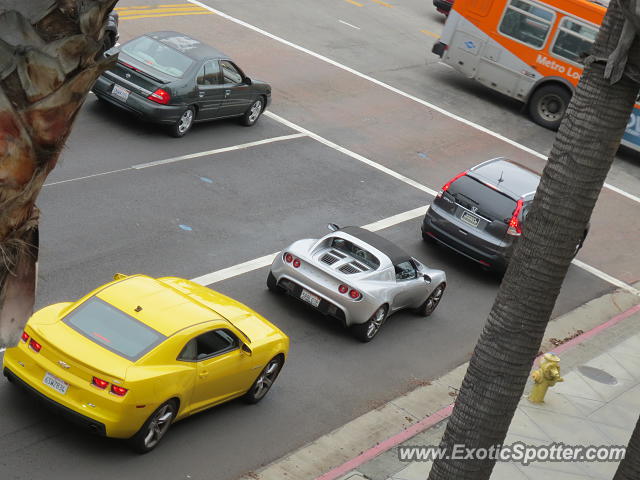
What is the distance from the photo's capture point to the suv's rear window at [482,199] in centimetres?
1698

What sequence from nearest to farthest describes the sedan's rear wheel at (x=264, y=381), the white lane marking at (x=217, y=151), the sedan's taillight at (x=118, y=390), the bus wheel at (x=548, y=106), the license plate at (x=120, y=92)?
the sedan's taillight at (x=118, y=390) < the sedan's rear wheel at (x=264, y=381) < the white lane marking at (x=217, y=151) < the license plate at (x=120, y=92) < the bus wheel at (x=548, y=106)

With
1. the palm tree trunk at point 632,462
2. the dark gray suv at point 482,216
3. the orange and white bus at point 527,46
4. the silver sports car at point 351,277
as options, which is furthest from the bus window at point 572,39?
the palm tree trunk at point 632,462

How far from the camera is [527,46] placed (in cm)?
2681

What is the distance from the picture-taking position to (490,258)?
16.9 m

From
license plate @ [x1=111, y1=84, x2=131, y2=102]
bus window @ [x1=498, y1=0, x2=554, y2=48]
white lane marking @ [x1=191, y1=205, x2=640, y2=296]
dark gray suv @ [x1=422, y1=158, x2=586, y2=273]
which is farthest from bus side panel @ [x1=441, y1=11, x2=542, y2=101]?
license plate @ [x1=111, y1=84, x2=131, y2=102]

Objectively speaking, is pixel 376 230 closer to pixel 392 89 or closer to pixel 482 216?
pixel 482 216

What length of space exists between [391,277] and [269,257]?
7.61 feet

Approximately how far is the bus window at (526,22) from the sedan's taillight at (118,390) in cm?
2020

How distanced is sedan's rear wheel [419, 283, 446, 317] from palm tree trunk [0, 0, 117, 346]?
12144mm

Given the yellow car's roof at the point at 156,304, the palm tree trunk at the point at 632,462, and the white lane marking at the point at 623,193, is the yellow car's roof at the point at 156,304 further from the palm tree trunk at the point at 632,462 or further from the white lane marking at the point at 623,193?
the white lane marking at the point at 623,193

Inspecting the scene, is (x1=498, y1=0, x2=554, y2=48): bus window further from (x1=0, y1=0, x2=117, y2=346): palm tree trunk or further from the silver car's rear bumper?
(x1=0, y1=0, x2=117, y2=346): palm tree trunk

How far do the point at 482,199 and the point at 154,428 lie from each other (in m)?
8.88

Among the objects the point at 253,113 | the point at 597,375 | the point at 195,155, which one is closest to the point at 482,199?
the point at 597,375

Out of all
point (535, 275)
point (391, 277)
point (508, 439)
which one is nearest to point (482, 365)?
point (535, 275)
